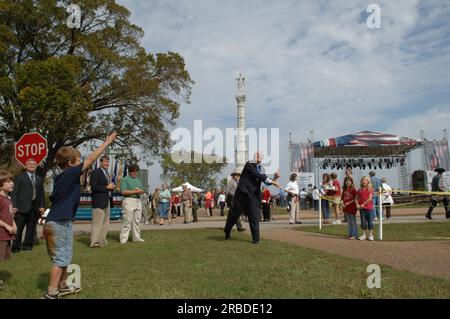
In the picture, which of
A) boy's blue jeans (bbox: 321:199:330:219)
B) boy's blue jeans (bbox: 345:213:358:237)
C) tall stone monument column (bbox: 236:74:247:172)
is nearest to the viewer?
boy's blue jeans (bbox: 345:213:358:237)

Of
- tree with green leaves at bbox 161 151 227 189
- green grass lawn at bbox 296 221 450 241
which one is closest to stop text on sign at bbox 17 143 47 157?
green grass lawn at bbox 296 221 450 241

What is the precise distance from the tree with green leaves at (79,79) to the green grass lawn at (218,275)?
41.8ft

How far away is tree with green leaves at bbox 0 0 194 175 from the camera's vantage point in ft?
62.3

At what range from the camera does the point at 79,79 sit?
22.6 metres

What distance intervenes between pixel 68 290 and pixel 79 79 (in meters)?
19.8

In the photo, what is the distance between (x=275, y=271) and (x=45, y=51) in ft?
68.1

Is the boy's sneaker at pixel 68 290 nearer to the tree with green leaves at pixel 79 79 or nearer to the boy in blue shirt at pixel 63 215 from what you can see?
the boy in blue shirt at pixel 63 215

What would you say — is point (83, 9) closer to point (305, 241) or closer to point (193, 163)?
point (305, 241)

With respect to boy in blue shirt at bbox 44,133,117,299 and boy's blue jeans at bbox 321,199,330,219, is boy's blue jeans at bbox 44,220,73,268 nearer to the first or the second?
boy in blue shirt at bbox 44,133,117,299

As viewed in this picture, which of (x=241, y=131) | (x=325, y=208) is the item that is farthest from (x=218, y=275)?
(x=241, y=131)

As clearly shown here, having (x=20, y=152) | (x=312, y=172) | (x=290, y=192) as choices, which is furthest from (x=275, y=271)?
(x=312, y=172)

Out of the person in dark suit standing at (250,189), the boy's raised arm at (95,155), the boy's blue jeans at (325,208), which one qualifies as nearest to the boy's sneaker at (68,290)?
the boy's raised arm at (95,155)

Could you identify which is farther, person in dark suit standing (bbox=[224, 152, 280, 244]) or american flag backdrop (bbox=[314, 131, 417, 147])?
american flag backdrop (bbox=[314, 131, 417, 147])

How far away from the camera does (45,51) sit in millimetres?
22328
